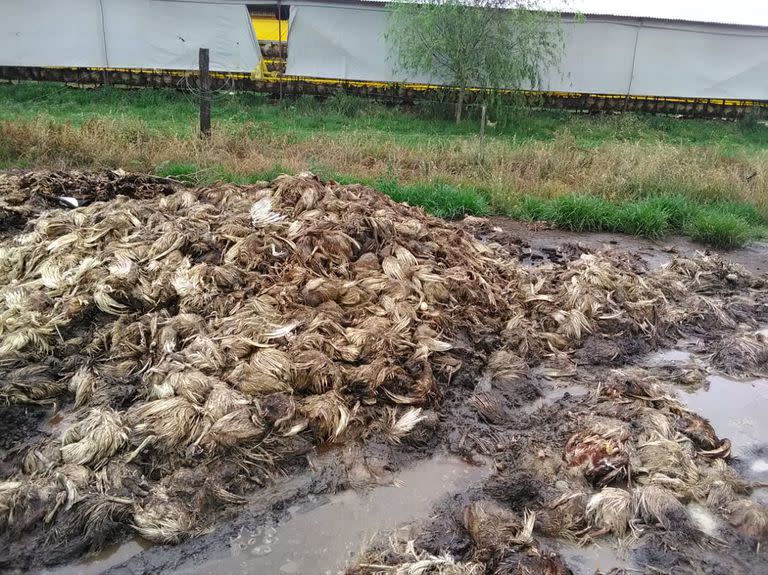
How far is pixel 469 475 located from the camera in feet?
13.8

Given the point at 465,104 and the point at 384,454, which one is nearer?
the point at 384,454

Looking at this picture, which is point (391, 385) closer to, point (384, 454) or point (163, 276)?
point (384, 454)

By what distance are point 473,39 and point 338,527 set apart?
16655mm

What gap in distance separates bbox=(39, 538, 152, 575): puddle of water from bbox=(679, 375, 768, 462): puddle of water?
4203 mm

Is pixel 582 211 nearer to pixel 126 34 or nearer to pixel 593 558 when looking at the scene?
pixel 593 558

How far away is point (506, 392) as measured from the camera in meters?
5.15

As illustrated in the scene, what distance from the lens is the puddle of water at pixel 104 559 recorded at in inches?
129

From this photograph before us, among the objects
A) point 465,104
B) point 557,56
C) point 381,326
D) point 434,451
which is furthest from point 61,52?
point 434,451

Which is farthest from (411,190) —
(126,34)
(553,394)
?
(126,34)

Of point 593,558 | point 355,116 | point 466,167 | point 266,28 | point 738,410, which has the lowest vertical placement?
point 593,558

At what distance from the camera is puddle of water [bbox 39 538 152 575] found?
327 cm

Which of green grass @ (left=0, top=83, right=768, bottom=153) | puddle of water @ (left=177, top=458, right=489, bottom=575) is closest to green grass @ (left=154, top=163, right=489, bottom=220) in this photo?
green grass @ (left=0, top=83, right=768, bottom=153)

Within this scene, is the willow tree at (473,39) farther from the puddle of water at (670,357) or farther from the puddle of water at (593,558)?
A: the puddle of water at (593,558)

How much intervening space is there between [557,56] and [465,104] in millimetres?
3830
